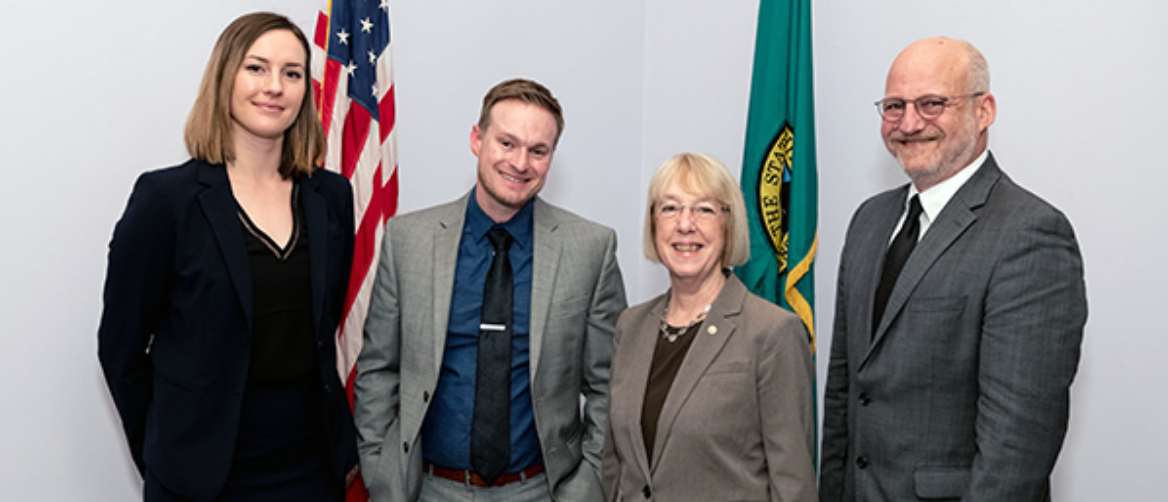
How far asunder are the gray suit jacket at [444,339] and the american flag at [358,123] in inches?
23.7

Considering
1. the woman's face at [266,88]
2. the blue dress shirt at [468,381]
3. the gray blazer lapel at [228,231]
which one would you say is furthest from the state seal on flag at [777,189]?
the gray blazer lapel at [228,231]

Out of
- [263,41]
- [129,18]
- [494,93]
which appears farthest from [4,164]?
[494,93]

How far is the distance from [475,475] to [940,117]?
4.84 feet

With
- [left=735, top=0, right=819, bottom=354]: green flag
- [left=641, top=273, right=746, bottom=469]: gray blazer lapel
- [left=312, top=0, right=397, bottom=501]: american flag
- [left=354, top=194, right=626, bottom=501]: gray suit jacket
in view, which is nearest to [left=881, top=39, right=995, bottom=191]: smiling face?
[left=641, top=273, right=746, bottom=469]: gray blazer lapel

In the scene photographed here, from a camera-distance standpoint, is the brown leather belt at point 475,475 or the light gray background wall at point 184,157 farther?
the light gray background wall at point 184,157

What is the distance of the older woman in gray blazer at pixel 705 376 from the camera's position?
2043 mm

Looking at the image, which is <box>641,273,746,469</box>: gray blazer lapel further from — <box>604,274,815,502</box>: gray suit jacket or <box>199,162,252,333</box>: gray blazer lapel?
<box>199,162,252,333</box>: gray blazer lapel

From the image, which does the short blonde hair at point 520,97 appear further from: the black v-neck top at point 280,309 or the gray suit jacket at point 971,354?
the gray suit jacket at point 971,354

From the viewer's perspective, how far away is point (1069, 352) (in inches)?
73.1

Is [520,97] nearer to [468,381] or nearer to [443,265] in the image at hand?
[443,265]

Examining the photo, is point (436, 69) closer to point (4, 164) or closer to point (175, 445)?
point (4, 164)

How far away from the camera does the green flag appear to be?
329 centimetres

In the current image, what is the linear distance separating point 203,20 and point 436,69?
97 cm

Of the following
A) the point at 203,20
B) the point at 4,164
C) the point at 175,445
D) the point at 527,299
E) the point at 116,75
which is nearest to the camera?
the point at 175,445
